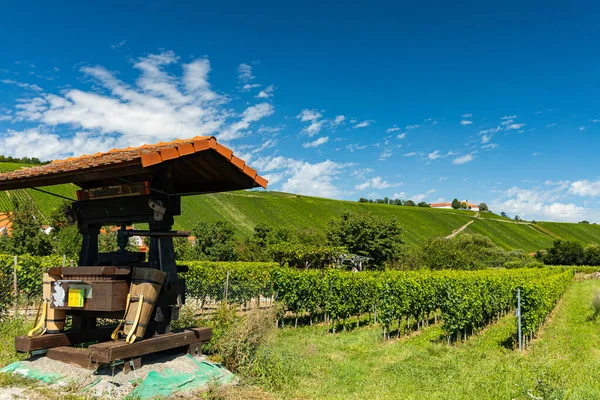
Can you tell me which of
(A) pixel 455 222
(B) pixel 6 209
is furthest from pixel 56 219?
(A) pixel 455 222

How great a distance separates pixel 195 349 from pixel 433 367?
4493mm

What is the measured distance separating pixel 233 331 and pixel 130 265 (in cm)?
183

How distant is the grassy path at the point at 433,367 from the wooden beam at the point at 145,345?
131 cm

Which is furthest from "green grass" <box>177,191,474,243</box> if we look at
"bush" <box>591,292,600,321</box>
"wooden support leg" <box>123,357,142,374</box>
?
"wooden support leg" <box>123,357,142,374</box>

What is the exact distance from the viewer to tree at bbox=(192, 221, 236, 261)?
1665 inches

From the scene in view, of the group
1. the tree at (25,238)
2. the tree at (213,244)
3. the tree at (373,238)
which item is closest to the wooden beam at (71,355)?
the tree at (25,238)

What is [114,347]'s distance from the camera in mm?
5098

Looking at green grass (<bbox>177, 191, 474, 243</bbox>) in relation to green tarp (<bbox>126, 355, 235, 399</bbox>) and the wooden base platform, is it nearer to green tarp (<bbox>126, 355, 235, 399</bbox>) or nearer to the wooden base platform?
the wooden base platform

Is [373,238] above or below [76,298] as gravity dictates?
above

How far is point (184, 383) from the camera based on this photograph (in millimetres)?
5414

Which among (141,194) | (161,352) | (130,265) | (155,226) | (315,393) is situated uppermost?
(141,194)

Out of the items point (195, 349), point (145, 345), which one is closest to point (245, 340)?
point (195, 349)

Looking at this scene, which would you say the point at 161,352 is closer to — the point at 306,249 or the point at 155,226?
the point at 155,226

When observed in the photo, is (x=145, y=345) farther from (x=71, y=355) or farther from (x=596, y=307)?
(x=596, y=307)
